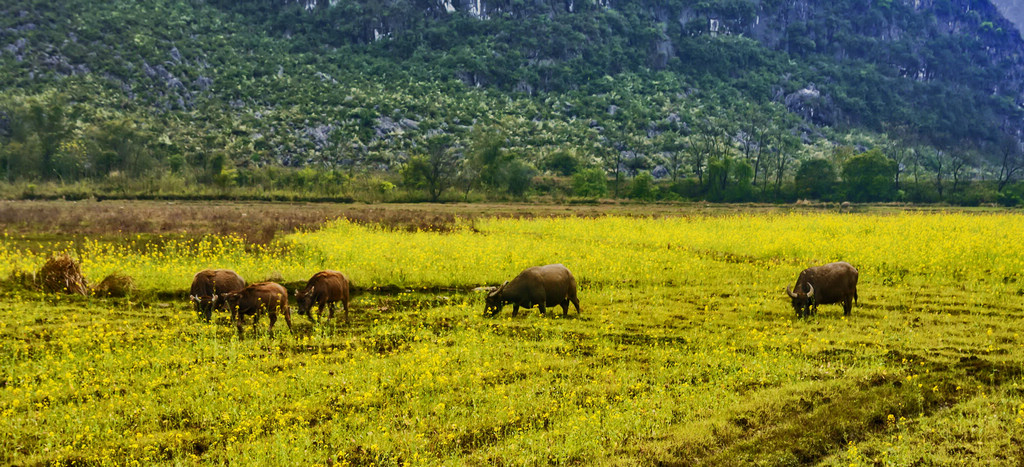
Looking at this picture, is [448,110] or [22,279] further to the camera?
[448,110]

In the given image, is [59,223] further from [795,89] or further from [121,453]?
[795,89]

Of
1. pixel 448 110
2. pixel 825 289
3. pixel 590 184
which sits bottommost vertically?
pixel 825 289

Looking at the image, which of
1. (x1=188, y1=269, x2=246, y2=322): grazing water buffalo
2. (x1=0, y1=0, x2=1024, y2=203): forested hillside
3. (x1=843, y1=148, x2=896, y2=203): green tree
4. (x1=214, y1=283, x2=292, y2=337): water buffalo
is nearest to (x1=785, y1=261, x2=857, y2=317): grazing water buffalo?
(x1=214, y1=283, x2=292, y2=337): water buffalo

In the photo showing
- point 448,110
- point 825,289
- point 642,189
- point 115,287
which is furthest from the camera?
point 448,110

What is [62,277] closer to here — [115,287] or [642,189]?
[115,287]

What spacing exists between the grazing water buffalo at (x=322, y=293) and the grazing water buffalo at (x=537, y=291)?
149 inches

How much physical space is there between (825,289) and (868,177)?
267 ft

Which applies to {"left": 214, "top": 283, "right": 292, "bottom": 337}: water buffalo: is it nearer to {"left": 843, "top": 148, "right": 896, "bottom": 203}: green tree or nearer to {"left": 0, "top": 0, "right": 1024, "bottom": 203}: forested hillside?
{"left": 0, "top": 0, "right": 1024, "bottom": 203}: forested hillside

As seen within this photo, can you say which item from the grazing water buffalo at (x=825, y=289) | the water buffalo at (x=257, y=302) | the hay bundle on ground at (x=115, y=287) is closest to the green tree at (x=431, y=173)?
the hay bundle on ground at (x=115, y=287)

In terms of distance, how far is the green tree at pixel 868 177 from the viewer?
266 ft

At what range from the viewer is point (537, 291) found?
45.1ft

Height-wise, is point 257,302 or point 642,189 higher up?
point 642,189

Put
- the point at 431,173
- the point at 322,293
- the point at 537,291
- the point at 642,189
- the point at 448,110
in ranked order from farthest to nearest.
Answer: the point at 448,110, the point at 642,189, the point at 431,173, the point at 537,291, the point at 322,293

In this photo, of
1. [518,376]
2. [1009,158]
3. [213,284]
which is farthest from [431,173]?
[1009,158]
